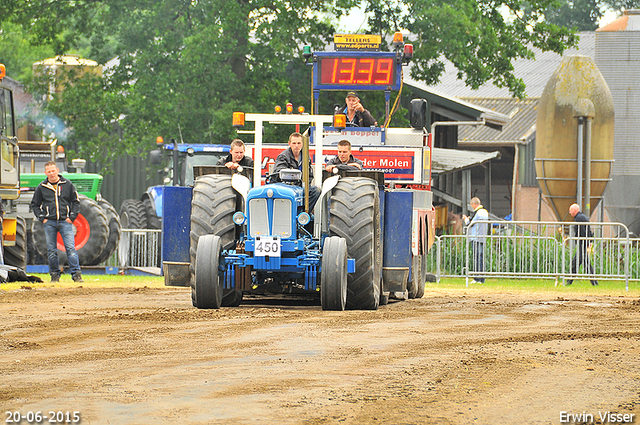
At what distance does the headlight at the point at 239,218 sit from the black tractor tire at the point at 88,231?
968 cm

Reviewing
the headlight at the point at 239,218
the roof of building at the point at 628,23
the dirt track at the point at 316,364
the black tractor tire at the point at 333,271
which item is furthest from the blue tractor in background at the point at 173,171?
the roof of building at the point at 628,23

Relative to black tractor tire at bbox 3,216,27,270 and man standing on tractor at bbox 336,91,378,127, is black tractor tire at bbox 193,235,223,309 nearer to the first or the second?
man standing on tractor at bbox 336,91,378,127

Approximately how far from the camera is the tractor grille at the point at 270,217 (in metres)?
10.6

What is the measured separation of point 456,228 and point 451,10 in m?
6.19

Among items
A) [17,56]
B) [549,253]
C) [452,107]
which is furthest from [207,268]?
[17,56]

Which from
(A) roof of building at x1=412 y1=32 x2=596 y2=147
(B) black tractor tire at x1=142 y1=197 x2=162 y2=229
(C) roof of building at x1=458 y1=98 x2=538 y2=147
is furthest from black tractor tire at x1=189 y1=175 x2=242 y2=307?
(C) roof of building at x1=458 y1=98 x2=538 y2=147

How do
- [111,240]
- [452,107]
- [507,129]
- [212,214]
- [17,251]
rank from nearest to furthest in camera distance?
[212,214] → [17,251] → [111,240] → [452,107] → [507,129]

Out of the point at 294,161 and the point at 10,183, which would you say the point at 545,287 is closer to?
the point at 294,161

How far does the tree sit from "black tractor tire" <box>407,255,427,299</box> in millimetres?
10792

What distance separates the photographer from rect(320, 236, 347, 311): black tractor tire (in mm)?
10414

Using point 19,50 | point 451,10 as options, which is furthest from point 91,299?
point 19,50

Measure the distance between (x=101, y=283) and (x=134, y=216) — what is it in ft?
20.8

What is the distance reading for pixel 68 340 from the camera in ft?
27.6

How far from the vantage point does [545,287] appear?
712 inches
